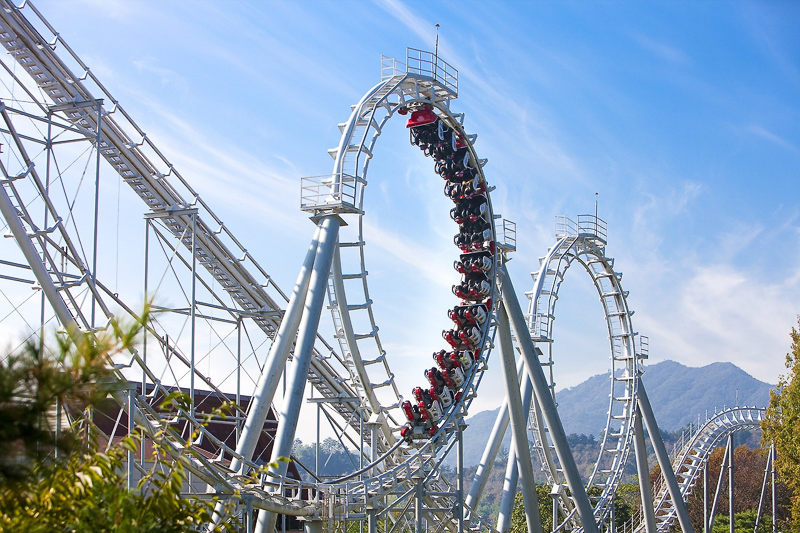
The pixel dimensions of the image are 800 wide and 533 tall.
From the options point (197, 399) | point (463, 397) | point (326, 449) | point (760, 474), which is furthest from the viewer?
point (326, 449)

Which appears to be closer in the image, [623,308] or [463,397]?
[463,397]

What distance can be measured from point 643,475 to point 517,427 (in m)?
8.35

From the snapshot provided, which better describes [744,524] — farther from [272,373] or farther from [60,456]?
[60,456]

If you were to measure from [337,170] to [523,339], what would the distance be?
7401 millimetres

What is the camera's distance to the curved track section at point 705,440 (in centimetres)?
3502

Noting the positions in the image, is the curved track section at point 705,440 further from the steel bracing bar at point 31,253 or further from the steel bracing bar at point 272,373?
the steel bracing bar at point 31,253

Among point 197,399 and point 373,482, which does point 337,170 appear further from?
point 197,399

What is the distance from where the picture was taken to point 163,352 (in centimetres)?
1892

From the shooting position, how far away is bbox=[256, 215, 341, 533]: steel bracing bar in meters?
15.2

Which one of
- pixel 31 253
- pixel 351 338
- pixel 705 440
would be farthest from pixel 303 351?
pixel 705 440

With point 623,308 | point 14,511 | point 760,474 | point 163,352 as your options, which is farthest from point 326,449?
point 14,511

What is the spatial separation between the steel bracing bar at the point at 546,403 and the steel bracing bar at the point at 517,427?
0.88 feet

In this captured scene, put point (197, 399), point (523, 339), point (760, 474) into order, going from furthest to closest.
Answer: point (760, 474) < point (197, 399) < point (523, 339)

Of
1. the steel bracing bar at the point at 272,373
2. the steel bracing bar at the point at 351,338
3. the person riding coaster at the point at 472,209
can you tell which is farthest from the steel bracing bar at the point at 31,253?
the person riding coaster at the point at 472,209
